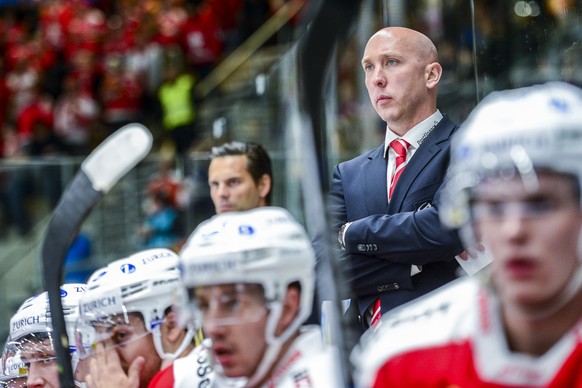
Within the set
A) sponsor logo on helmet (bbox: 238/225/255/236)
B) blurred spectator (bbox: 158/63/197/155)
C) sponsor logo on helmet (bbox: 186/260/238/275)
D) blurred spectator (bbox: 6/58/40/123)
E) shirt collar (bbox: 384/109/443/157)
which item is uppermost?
blurred spectator (bbox: 6/58/40/123)

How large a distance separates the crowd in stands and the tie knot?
5.77 meters

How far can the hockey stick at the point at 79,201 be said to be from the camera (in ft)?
8.98

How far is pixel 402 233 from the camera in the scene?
3254mm

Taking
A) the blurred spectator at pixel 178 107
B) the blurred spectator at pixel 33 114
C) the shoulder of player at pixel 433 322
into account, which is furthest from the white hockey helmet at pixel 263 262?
the blurred spectator at pixel 33 114

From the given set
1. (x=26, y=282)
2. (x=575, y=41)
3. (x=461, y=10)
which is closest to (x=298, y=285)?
(x=575, y=41)

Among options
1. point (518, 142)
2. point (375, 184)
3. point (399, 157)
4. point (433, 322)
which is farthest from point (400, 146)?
point (518, 142)

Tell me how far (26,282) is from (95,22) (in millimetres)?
3673

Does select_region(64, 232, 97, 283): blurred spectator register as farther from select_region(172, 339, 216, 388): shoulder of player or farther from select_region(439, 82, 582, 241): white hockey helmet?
select_region(439, 82, 582, 241): white hockey helmet

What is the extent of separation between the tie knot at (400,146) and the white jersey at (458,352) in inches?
57.1

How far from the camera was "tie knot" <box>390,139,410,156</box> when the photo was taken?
3506 mm

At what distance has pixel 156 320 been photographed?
309 cm

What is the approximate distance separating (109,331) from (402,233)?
861mm

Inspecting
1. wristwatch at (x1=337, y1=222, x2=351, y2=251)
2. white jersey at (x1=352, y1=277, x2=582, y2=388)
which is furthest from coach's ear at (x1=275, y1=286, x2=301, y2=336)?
wristwatch at (x1=337, y1=222, x2=351, y2=251)

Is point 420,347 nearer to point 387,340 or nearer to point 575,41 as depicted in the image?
point 387,340
